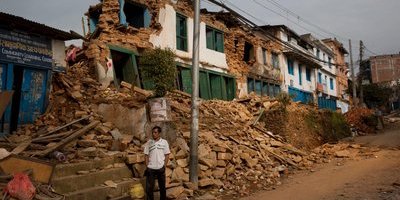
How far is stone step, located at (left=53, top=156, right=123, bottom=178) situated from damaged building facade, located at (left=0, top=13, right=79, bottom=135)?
154 inches

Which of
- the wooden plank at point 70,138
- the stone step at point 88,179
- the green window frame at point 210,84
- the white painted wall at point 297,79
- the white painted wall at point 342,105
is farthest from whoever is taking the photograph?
the white painted wall at point 342,105

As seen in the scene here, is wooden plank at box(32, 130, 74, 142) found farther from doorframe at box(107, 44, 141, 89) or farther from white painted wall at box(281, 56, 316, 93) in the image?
white painted wall at box(281, 56, 316, 93)

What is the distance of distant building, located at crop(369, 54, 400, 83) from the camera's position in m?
67.5

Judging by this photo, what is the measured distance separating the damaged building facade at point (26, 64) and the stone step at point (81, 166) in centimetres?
391

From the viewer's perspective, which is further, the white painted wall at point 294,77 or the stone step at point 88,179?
the white painted wall at point 294,77

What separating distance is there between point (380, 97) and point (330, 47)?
939cm

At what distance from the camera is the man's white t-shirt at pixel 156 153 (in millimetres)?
8586

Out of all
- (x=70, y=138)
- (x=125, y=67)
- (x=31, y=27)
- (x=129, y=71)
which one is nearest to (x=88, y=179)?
(x=70, y=138)

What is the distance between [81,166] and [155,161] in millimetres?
1885

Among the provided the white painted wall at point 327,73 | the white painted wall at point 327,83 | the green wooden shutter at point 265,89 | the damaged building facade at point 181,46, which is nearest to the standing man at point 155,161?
the damaged building facade at point 181,46

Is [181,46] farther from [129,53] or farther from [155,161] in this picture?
[155,161]

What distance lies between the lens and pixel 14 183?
6.92 metres

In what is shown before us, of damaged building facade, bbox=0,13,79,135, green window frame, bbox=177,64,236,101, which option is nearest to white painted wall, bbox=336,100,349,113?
green window frame, bbox=177,64,236,101

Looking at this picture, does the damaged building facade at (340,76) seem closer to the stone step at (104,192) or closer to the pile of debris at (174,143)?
the pile of debris at (174,143)
